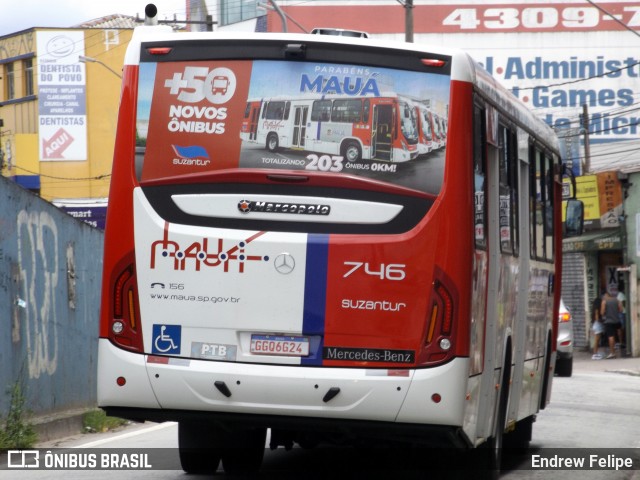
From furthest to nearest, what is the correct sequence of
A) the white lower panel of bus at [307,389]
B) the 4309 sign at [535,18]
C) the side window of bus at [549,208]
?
the 4309 sign at [535,18], the side window of bus at [549,208], the white lower panel of bus at [307,389]

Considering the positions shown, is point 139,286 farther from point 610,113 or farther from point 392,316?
point 610,113

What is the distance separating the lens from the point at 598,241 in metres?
36.9

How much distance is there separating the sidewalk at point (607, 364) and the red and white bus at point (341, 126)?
69.2 feet

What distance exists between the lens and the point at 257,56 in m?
8.39

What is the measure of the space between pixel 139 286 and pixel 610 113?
6284cm

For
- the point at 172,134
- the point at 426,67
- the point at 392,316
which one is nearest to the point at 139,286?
the point at 172,134

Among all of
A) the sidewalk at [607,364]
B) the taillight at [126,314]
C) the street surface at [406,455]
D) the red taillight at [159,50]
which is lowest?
the sidewalk at [607,364]

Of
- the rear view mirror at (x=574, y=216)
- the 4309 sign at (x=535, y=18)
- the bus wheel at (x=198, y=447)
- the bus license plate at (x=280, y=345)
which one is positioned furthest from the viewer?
the 4309 sign at (x=535, y=18)

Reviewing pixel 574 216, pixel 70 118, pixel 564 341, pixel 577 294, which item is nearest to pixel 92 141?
pixel 70 118

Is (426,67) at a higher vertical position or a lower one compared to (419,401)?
higher

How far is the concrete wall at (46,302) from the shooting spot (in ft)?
41.8

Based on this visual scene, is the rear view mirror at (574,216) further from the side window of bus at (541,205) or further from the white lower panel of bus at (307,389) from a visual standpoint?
the white lower panel of bus at (307,389)

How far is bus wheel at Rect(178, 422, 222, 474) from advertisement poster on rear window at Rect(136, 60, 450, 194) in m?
2.31

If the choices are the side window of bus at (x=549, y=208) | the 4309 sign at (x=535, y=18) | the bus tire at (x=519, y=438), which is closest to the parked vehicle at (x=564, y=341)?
the bus tire at (x=519, y=438)
